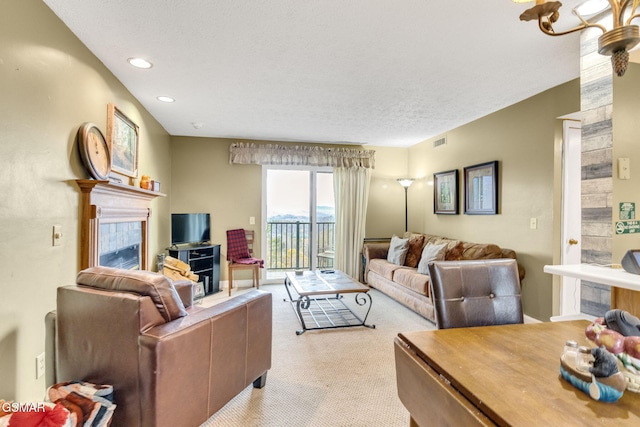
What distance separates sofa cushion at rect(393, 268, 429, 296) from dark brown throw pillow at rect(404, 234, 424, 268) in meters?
0.42

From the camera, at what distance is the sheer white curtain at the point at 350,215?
17.9ft

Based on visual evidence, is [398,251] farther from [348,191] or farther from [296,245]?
[296,245]

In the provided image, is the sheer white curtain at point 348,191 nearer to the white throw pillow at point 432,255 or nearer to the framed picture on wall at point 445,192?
the framed picture on wall at point 445,192

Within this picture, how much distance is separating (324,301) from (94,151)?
10.2ft

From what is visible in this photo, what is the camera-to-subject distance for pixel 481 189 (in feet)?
13.2

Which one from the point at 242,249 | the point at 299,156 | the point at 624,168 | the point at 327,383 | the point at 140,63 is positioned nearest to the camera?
the point at 624,168

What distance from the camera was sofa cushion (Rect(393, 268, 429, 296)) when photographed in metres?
3.52

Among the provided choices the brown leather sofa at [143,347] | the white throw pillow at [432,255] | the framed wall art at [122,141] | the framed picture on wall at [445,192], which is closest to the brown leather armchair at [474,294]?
the brown leather sofa at [143,347]

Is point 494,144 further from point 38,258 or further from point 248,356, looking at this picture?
point 38,258

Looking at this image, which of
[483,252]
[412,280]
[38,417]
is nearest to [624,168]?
[483,252]

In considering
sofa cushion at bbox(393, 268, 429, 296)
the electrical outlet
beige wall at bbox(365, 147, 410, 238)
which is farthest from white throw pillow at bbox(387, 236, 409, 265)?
the electrical outlet

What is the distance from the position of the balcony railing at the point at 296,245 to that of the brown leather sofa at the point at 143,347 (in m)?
3.83

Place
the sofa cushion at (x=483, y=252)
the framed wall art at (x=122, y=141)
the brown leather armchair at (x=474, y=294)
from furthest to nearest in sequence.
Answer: the sofa cushion at (x=483, y=252), the framed wall art at (x=122, y=141), the brown leather armchair at (x=474, y=294)

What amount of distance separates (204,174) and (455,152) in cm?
375
